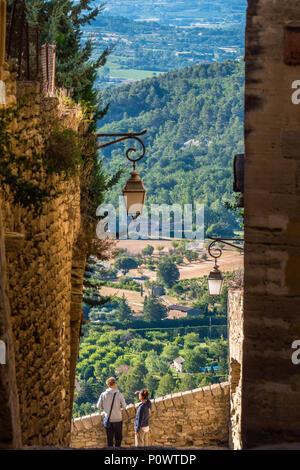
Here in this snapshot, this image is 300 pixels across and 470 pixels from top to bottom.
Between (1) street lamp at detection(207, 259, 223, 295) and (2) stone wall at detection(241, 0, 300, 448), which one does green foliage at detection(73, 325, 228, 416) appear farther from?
(2) stone wall at detection(241, 0, 300, 448)

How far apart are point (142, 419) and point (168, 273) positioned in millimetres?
22947

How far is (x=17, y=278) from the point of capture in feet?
20.3

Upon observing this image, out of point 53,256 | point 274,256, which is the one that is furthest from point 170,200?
point 274,256

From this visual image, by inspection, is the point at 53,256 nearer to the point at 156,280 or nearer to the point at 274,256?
the point at 274,256

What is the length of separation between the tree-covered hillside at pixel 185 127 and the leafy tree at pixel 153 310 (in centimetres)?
417

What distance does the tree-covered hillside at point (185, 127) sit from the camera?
120 feet

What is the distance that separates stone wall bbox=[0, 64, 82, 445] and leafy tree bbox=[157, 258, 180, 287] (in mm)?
24821

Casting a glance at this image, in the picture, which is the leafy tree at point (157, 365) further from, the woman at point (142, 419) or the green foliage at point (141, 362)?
the woman at point (142, 419)

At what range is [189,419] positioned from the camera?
12414 millimetres

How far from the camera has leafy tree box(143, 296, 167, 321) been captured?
31.5m

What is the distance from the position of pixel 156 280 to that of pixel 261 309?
28.5 meters

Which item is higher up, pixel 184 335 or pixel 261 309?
pixel 261 309

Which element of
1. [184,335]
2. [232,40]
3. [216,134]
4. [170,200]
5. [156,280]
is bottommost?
[184,335]

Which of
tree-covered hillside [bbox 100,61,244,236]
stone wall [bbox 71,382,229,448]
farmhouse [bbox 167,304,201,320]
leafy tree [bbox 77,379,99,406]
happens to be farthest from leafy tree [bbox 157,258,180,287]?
stone wall [bbox 71,382,229,448]
